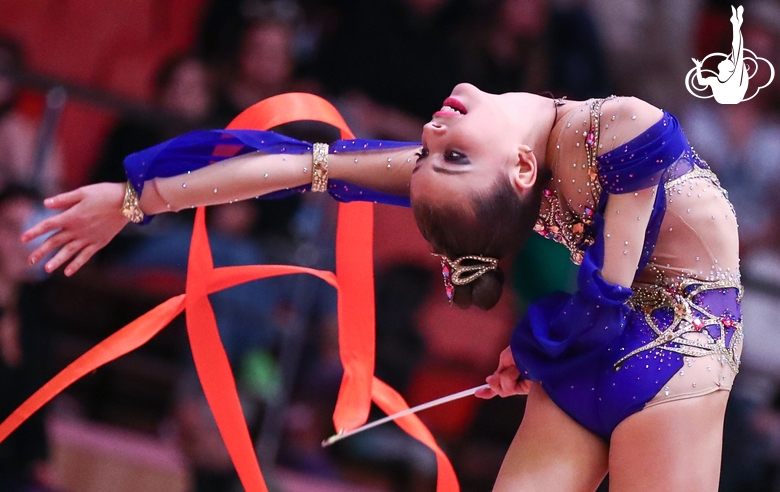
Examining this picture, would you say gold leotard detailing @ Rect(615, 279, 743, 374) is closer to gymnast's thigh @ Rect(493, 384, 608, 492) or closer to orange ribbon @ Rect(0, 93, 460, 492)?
gymnast's thigh @ Rect(493, 384, 608, 492)

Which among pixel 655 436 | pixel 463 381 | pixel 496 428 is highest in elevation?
pixel 655 436

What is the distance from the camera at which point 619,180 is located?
1.70m

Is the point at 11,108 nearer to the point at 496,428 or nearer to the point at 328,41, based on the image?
the point at 328,41

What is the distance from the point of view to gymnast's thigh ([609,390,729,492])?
1.74 metres

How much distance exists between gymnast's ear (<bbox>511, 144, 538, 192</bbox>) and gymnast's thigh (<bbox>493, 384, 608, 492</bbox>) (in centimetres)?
41

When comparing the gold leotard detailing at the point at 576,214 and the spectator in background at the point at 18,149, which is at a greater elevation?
the gold leotard detailing at the point at 576,214

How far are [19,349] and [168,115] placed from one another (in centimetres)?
89

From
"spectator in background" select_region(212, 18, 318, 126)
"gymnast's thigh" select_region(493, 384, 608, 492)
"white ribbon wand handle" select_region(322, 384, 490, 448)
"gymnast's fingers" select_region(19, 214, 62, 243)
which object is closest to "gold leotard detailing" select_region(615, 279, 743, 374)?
"gymnast's thigh" select_region(493, 384, 608, 492)

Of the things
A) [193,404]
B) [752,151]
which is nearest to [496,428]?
[193,404]

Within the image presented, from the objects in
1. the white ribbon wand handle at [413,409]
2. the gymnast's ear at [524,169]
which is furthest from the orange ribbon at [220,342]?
the gymnast's ear at [524,169]

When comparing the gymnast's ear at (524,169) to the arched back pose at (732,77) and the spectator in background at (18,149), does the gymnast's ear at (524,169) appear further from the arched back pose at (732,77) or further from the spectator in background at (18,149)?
the spectator in background at (18,149)

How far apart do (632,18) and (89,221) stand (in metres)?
3.10

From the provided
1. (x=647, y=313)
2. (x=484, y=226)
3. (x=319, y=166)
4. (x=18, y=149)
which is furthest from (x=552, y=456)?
(x=18, y=149)

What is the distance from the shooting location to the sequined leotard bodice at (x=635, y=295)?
1727 millimetres
